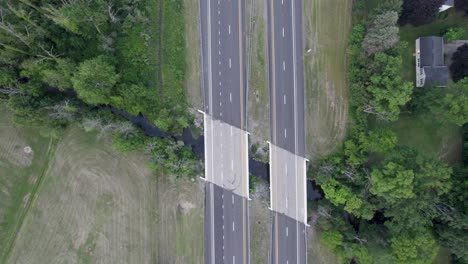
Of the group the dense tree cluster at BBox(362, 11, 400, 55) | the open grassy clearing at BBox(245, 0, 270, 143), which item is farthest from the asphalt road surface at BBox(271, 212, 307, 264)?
the dense tree cluster at BBox(362, 11, 400, 55)

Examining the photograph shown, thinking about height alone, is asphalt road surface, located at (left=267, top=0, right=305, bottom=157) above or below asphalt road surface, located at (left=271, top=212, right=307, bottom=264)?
above

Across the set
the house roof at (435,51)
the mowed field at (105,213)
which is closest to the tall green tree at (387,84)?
the house roof at (435,51)

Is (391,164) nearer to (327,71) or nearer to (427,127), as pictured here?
(427,127)

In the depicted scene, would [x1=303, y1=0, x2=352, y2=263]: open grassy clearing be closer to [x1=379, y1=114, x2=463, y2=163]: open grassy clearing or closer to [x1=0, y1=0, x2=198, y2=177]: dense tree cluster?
[x1=379, y1=114, x2=463, y2=163]: open grassy clearing

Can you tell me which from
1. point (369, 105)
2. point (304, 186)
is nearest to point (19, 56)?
point (304, 186)

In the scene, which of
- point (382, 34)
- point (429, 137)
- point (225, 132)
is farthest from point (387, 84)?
point (225, 132)

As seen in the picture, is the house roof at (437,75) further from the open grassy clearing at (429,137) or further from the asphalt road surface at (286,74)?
the asphalt road surface at (286,74)

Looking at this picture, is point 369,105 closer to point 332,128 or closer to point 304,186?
point 332,128
